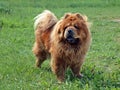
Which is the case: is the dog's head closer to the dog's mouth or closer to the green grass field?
the dog's mouth

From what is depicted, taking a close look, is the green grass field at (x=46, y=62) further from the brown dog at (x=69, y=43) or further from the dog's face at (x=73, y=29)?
the dog's face at (x=73, y=29)

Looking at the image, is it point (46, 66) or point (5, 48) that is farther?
point (5, 48)

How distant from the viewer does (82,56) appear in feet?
27.5

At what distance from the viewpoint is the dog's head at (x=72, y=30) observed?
7957mm

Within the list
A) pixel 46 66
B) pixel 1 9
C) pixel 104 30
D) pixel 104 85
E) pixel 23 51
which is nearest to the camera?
pixel 104 85

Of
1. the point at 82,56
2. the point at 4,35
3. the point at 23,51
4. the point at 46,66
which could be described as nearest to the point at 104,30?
the point at 4,35

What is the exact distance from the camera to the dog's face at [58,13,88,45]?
7.95 metres

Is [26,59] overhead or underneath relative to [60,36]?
underneath

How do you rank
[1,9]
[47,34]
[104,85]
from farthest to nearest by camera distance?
[1,9], [47,34], [104,85]

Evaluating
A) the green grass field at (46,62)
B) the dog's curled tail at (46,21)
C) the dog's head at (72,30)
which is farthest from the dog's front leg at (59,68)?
the dog's curled tail at (46,21)

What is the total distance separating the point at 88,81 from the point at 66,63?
547 mm

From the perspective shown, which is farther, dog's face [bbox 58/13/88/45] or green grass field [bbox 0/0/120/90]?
dog's face [bbox 58/13/88/45]

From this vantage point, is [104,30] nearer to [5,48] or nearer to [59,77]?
[5,48]

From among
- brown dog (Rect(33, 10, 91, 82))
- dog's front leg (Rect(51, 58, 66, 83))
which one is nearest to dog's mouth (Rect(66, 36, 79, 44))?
brown dog (Rect(33, 10, 91, 82))
